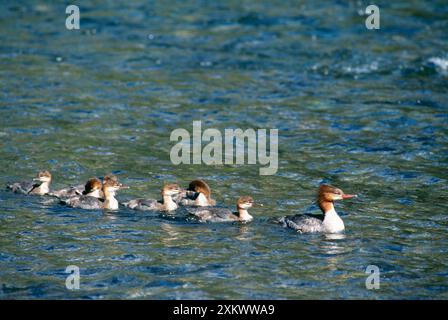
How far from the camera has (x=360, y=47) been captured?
20.6 meters

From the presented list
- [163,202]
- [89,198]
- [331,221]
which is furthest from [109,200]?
[331,221]

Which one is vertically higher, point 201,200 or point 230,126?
point 230,126

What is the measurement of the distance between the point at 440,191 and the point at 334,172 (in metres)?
1.69

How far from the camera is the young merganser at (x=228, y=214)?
446 inches

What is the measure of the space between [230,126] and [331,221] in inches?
207

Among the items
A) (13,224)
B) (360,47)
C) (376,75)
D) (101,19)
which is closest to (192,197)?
(13,224)

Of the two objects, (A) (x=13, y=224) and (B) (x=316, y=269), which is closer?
(B) (x=316, y=269)

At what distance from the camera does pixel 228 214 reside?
1141 cm

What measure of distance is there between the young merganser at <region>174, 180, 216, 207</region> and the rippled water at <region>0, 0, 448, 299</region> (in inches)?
19.6

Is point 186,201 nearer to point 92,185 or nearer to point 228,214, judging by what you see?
point 228,214

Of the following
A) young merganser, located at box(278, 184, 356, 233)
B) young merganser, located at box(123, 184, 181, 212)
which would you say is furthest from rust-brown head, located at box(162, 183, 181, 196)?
young merganser, located at box(278, 184, 356, 233)

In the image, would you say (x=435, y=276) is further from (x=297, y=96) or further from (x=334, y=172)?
(x=297, y=96)

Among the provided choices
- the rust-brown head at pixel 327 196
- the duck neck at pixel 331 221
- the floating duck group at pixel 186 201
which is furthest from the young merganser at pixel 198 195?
the duck neck at pixel 331 221

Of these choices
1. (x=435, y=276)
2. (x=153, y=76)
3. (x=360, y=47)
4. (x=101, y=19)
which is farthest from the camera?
(x=101, y=19)
